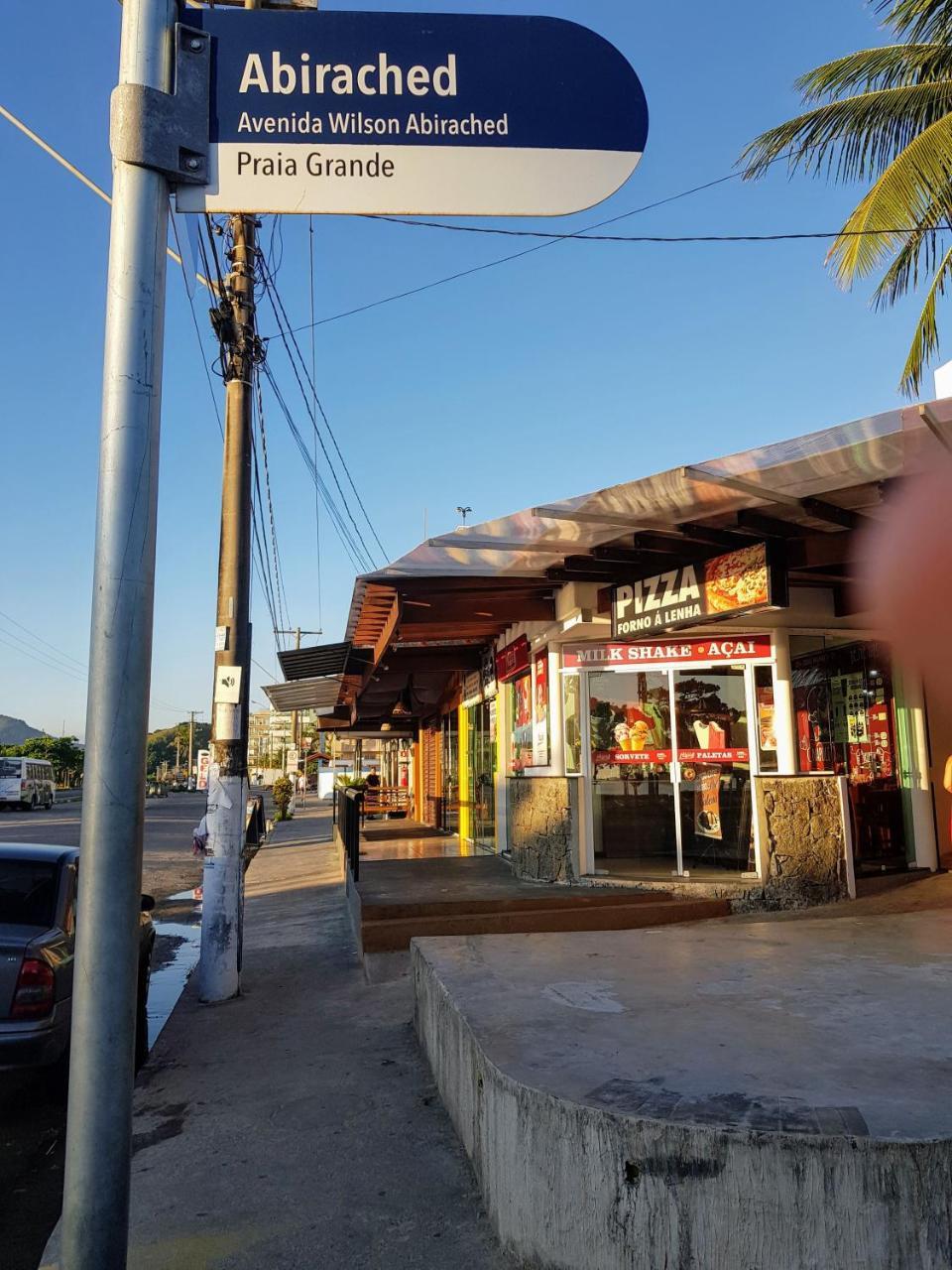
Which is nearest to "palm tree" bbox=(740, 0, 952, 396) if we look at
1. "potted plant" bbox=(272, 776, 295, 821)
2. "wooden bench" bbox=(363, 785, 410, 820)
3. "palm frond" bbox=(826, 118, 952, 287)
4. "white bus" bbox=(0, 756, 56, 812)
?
"palm frond" bbox=(826, 118, 952, 287)

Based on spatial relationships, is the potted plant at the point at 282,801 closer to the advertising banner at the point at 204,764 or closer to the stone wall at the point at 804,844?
the advertising banner at the point at 204,764

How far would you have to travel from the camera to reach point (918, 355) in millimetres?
11180

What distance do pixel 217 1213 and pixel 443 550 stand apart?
16.9ft

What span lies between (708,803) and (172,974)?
→ 5672mm

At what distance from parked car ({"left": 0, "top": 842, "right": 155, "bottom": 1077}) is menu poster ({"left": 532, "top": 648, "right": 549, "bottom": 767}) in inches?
231

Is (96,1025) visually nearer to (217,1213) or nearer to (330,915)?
(217,1213)

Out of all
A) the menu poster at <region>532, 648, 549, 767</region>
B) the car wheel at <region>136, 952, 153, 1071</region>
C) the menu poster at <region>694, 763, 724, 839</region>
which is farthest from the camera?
the menu poster at <region>532, 648, 549, 767</region>

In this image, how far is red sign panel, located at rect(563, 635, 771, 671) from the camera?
9.62m

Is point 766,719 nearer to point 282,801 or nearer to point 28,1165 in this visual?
point 28,1165

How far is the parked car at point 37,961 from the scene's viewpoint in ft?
16.7

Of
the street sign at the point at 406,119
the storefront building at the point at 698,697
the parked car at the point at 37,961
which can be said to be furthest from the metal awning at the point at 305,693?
the street sign at the point at 406,119

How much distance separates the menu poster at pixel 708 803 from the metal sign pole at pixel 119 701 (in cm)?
806

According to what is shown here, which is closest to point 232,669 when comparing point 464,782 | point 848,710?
point 848,710

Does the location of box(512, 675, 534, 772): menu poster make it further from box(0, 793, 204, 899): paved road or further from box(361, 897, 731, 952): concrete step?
box(0, 793, 204, 899): paved road
